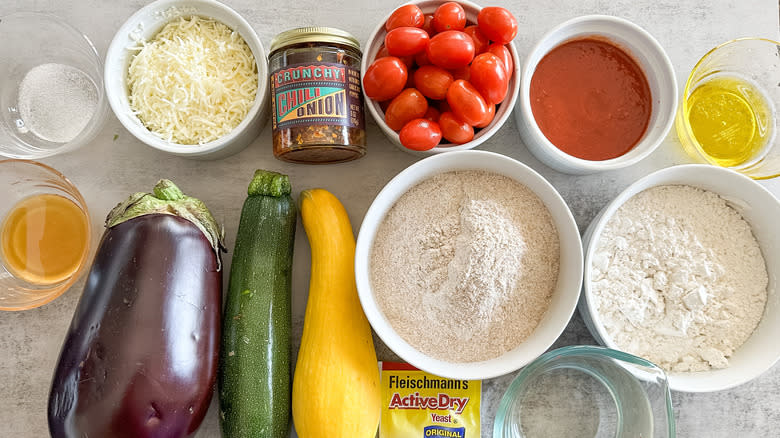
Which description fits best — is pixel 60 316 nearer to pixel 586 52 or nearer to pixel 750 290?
pixel 586 52

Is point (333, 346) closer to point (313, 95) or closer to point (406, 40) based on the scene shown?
point (313, 95)

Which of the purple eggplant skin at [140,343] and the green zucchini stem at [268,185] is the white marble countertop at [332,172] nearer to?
the green zucchini stem at [268,185]

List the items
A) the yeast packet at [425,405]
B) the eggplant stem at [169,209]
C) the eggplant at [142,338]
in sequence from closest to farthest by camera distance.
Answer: the eggplant at [142,338] → the eggplant stem at [169,209] → the yeast packet at [425,405]

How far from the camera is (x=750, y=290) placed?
1.18 metres

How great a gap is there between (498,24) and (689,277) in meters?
0.69

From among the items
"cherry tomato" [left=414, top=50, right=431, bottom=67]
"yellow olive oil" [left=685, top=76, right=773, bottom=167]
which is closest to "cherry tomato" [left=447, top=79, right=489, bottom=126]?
"cherry tomato" [left=414, top=50, right=431, bottom=67]

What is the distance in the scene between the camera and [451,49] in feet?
3.49

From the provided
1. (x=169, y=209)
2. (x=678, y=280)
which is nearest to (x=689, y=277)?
(x=678, y=280)

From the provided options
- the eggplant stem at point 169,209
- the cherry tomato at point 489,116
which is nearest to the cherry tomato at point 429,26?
the cherry tomato at point 489,116

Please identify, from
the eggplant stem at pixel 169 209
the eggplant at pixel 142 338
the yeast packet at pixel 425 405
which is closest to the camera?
the eggplant at pixel 142 338

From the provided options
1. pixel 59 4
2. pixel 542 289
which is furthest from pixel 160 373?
pixel 59 4

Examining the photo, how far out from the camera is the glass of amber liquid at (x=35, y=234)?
124cm

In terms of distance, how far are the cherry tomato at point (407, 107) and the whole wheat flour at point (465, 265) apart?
15 cm

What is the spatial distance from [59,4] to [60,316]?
2.67ft
